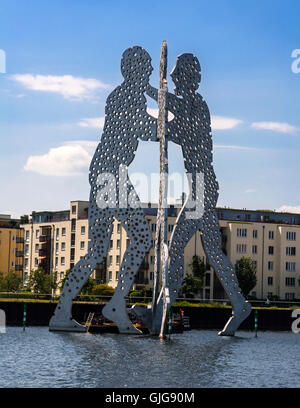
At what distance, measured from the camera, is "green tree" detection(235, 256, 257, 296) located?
80062 mm

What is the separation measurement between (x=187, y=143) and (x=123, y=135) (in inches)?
123

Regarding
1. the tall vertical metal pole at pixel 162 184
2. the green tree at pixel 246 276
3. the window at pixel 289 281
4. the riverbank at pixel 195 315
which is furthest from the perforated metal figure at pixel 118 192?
the window at pixel 289 281

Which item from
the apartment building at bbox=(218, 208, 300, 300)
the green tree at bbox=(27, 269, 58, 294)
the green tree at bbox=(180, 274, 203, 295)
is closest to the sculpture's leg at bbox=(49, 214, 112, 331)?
the green tree at bbox=(27, 269, 58, 294)

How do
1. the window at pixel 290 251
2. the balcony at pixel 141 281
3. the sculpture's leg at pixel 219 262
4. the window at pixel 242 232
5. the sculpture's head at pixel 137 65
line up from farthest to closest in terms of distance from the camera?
the window at pixel 290 251, the window at pixel 242 232, the balcony at pixel 141 281, the sculpture's leg at pixel 219 262, the sculpture's head at pixel 137 65

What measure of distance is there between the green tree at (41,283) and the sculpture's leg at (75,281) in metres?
33.9

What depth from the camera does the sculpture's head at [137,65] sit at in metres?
44.2

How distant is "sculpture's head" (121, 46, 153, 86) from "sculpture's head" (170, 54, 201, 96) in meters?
1.32

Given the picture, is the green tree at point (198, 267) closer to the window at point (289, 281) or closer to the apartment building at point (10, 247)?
the window at point (289, 281)

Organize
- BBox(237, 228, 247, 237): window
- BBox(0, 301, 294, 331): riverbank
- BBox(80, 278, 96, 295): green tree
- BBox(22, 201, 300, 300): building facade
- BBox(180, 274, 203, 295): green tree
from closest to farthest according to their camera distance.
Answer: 1. BBox(0, 301, 294, 331): riverbank
2. BBox(80, 278, 96, 295): green tree
3. BBox(180, 274, 203, 295): green tree
4. BBox(22, 201, 300, 300): building facade
5. BBox(237, 228, 247, 237): window

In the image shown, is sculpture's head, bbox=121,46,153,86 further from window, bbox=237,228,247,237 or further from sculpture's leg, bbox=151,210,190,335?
window, bbox=237,228,247,237

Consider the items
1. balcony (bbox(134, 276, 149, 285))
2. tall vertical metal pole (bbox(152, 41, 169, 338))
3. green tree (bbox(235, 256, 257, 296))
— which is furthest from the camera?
balcony (bbox(134, 276, 149, 285))
